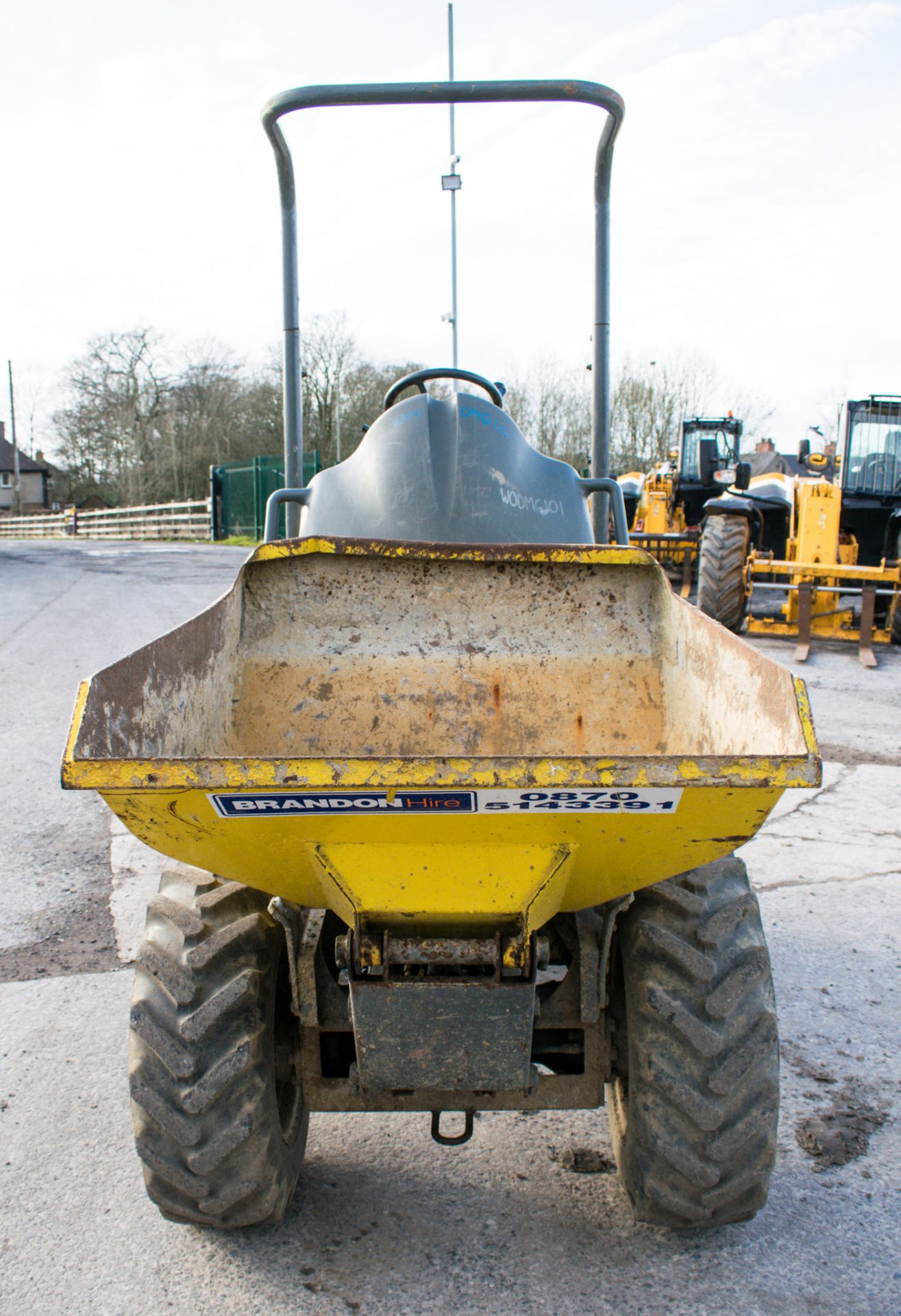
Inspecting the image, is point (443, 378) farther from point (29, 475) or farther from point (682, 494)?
point (29, 475)

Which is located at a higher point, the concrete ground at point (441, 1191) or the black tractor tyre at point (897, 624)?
the black tractor tyre at point (897, 624)

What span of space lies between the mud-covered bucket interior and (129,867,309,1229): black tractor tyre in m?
0.77

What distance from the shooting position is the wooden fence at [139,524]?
31.2m

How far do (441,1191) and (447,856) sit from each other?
106cm

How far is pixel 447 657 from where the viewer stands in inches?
118

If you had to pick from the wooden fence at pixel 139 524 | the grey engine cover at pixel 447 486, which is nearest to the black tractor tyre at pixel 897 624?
the grey engine cover at pixel 447 486

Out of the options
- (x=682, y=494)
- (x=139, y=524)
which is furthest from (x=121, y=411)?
(x=682, y=494)

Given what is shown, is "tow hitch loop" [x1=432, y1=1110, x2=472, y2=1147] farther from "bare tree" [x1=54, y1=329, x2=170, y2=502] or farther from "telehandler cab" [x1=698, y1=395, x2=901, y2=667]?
"bare tree" [x1=54, y1=329, x2=170, y2=502]

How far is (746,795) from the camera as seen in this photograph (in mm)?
1609

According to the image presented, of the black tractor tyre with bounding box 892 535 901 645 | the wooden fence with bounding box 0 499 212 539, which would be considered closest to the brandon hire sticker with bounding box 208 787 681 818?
the black tractor tyre with bounding box 892 535 901 645

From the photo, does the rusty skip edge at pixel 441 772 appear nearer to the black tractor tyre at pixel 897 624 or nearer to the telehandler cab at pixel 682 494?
the black tractor tyre at pixel 897 624

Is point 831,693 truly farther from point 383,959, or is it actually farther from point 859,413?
point 383,959

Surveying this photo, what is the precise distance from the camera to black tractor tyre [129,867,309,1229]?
1.99 m

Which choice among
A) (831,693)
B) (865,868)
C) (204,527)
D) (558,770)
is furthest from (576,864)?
(204,527)
